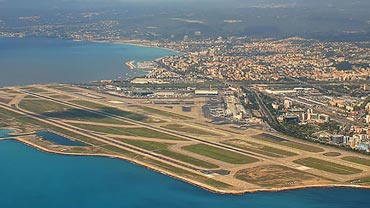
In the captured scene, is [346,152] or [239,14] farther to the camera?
[239,14]

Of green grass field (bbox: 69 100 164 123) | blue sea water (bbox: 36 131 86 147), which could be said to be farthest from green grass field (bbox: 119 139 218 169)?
green grass field (bbox: 69 100 164 123)

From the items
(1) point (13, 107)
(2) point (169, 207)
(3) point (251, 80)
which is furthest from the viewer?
(3) point (251, 80)

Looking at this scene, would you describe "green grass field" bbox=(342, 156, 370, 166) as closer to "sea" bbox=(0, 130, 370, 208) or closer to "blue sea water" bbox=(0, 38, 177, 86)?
"sea" bbox=(0, 130, 370, 208)

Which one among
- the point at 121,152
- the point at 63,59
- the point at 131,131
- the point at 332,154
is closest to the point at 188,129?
the point at 131,131

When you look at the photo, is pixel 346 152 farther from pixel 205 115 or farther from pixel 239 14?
pixel 239 14

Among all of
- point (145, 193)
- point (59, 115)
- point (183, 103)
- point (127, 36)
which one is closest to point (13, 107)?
point (59, 115)

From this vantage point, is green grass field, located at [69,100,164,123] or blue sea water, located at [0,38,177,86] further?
blue sea water, located at [0,38,177,86]
